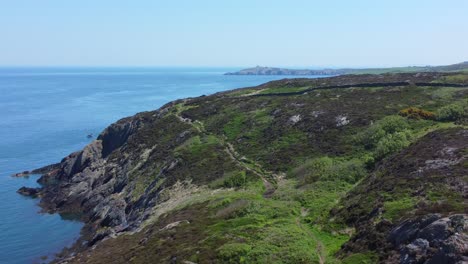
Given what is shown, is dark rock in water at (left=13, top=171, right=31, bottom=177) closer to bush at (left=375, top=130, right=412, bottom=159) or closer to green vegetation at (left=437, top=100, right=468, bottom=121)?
bush at (left=375, top=130, right=412, bottom=159)

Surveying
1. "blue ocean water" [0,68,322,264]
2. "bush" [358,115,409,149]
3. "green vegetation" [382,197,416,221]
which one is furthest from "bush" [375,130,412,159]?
"blue ocean water" [0,68,322,264]

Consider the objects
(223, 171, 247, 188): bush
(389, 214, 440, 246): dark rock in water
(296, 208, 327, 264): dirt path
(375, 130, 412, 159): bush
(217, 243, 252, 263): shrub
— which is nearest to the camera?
(389, 214, 440, 246): dark rock in water

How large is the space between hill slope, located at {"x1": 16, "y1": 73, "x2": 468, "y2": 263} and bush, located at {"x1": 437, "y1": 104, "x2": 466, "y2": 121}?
153mm

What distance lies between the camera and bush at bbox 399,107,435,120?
5364cm

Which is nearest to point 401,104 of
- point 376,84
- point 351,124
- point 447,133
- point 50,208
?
point 351,124

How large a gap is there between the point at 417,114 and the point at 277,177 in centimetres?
2227

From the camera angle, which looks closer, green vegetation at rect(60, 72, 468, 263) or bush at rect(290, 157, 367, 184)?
green vegetation at rect(60, 72, 468, 263)

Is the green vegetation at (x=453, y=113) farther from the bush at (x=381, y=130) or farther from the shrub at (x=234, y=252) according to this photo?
the shrub at (x=234, y=252)

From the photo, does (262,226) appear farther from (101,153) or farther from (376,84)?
(101,153)

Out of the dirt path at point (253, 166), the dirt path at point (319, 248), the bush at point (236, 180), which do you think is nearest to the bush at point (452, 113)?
the dirt path at point (253, 166)

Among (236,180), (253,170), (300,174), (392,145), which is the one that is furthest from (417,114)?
(236,180)

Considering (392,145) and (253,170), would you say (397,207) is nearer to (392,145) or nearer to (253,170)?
(392,145)

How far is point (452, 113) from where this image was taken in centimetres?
5172

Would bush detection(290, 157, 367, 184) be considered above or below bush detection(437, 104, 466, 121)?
below
